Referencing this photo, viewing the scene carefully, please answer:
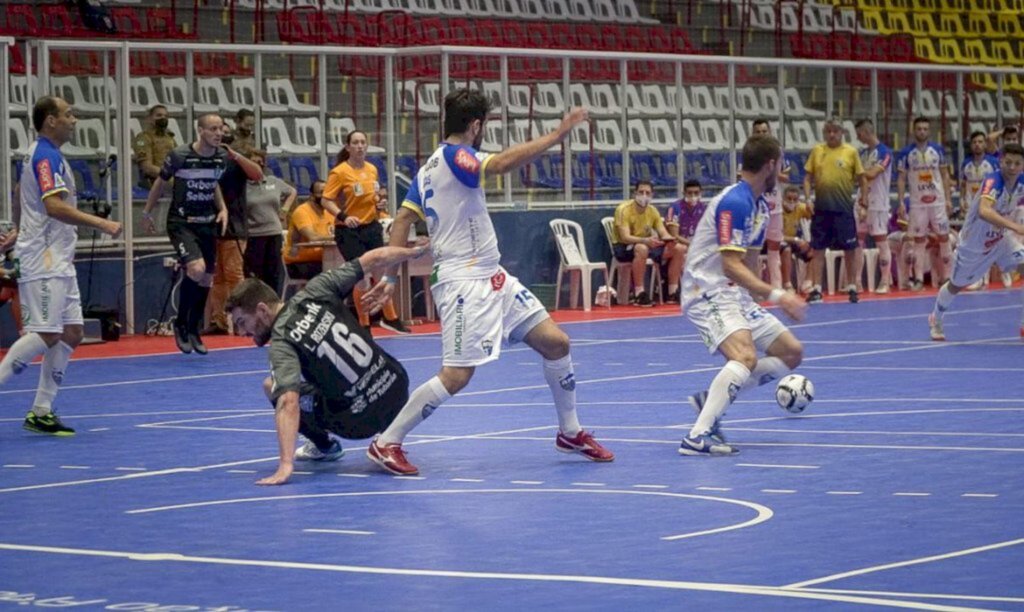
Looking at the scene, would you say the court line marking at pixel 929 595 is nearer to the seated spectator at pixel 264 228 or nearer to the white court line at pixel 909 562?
the white court line at pixel 909 562

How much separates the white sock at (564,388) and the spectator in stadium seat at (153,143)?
463 inches

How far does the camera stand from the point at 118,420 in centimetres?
1382

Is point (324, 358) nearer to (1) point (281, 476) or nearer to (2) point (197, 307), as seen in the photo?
(1) point (281, 476)

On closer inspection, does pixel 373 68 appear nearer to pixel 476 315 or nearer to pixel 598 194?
pixel 598 194

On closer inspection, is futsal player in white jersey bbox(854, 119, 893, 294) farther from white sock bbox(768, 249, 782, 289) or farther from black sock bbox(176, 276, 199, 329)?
black sock bbox(176, 276, 199, 329)

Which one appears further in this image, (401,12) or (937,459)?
(401,12)

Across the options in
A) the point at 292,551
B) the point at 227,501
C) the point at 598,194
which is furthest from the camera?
the point at 598,194

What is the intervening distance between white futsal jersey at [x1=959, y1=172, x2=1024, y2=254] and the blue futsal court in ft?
8.47

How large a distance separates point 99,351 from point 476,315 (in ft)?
34.6

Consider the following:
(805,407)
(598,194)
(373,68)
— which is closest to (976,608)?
(805,407)

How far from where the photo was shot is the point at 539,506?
935cm

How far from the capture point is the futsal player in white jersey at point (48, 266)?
13.0 metres

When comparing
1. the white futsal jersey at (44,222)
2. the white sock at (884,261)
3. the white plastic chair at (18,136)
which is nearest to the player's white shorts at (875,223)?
the white sock at (884,261)

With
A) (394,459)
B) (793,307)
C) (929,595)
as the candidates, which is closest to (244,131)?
(394,459)
